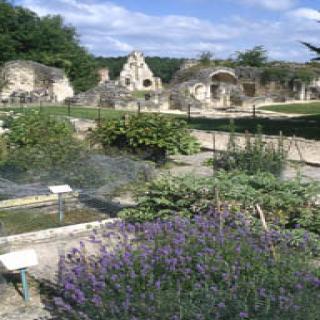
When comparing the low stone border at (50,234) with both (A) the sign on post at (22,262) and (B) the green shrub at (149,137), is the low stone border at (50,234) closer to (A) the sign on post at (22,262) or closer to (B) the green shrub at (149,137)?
(A) the sign on post at (22,262)

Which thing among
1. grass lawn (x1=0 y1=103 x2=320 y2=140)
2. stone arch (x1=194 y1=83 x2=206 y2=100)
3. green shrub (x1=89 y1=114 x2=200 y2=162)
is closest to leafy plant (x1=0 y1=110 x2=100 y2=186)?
green shrub (x1=89 y1=114 x2=200 y2=162)

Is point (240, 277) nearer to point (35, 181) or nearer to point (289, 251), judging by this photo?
point (289, 251)

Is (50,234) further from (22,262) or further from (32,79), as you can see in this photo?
(32,79)

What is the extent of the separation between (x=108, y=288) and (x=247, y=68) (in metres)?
39.1

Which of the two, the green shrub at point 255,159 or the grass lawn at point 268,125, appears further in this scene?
the grass lawn at point 268,125

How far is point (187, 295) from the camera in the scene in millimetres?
3959

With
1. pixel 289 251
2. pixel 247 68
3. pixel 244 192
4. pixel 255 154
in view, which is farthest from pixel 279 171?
pixel 247 68

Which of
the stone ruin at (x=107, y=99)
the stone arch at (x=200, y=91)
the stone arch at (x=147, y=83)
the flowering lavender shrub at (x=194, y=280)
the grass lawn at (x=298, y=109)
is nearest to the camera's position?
the flowering lavender shrub at (x=194, y=280)

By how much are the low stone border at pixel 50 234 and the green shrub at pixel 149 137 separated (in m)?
4.98

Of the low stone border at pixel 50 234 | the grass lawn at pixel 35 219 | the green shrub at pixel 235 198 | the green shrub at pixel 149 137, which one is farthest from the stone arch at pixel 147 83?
the low stone border at pixel 50 234

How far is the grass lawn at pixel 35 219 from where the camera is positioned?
7.25m

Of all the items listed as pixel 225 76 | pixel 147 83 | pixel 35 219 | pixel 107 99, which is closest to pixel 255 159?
pixel 35 219

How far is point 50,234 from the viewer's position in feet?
22.1

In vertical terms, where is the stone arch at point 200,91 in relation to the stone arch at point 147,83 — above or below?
below
